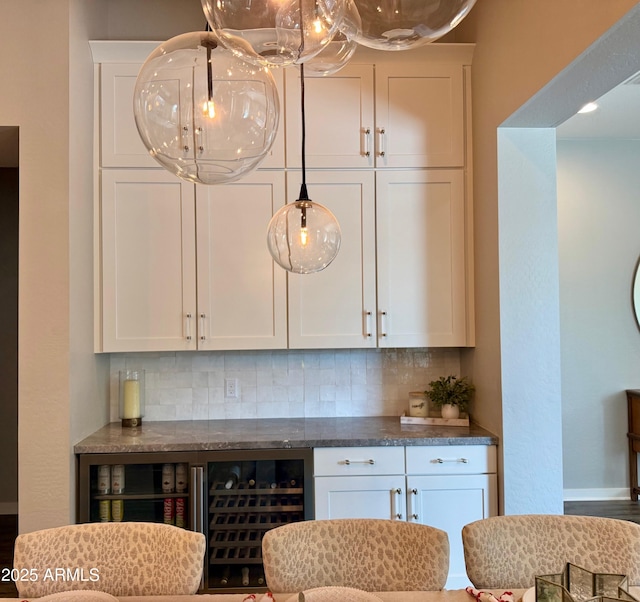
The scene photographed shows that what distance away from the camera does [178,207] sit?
9.44 ft

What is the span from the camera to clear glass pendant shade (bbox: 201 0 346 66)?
861 millimetres

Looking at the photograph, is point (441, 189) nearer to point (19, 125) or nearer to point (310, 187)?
point (310, 187)

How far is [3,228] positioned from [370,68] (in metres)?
2.76

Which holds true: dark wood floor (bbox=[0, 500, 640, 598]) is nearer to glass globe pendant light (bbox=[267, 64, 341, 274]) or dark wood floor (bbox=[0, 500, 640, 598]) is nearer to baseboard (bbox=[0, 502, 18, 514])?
baseboard (bbox=[0, 502, 18, 514])

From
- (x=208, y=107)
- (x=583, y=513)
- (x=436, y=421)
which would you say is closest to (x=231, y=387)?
(x=436, y=421)

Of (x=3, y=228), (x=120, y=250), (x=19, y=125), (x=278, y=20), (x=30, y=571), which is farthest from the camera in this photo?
(x=3, y=228)

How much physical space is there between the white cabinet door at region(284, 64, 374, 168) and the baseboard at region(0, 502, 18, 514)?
299cm

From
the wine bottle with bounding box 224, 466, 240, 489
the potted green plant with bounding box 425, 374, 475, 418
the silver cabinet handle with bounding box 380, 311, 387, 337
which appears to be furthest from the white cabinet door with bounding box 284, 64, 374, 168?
the wine bottle with bounding box 224, 466, 240, 489

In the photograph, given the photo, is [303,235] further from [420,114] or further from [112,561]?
[420,114]

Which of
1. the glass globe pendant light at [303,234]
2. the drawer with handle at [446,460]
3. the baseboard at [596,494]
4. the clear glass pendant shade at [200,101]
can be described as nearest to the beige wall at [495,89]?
the drawer with handle at [446,460]

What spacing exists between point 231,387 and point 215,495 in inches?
28.0

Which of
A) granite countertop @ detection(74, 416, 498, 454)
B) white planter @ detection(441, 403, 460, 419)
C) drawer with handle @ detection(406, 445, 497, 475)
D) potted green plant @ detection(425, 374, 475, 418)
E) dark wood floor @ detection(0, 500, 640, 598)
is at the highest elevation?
potted green plant @ detection(425, 374, 475, 418)

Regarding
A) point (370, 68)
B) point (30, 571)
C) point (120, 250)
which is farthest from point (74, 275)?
point (370, 68)

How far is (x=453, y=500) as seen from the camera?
8.60ft
